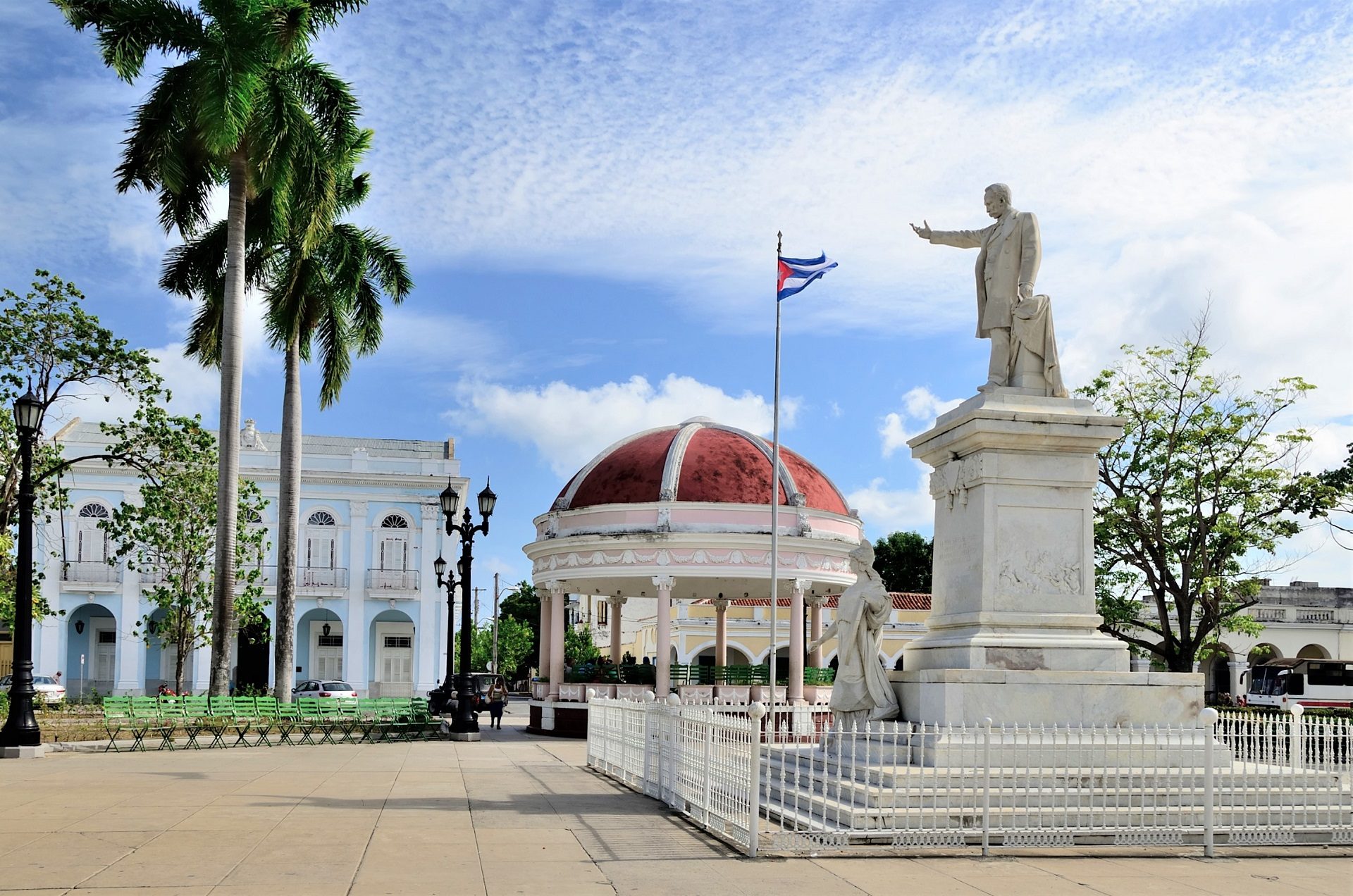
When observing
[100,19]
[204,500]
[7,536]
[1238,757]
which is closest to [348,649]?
[204,500]

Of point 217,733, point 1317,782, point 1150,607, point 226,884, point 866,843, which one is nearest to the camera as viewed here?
point 226,884

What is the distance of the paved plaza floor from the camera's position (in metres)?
8.87

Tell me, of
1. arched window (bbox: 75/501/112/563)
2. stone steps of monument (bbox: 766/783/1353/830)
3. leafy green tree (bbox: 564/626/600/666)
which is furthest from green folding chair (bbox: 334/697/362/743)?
leafy green tree (bbox: 564/626/600/666)

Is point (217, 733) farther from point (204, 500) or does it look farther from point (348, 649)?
point (348, 649)

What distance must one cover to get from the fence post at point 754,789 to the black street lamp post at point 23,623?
13.4 metres

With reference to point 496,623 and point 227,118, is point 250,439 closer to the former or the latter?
point 496,623

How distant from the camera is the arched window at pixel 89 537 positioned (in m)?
49.6

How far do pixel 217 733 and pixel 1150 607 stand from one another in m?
41.0

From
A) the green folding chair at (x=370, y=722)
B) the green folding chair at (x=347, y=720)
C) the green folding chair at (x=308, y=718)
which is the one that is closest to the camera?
the green folding chair at (x=308, y=718)

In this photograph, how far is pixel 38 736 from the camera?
20.1m

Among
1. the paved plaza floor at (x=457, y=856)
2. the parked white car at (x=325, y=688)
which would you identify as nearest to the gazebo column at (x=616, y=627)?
the parked white car at (x=325, y=688)

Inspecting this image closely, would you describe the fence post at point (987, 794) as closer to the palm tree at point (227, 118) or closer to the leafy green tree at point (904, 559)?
the palm tree at point (227, 118)

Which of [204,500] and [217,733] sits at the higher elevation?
[204,500]

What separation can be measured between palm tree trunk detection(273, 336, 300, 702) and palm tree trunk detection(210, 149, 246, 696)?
2.92m
